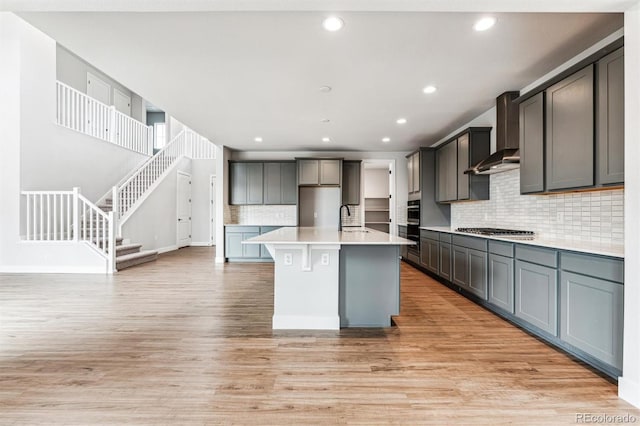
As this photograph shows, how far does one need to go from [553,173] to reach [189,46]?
3494 mm

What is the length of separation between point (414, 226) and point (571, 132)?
12.2 ft

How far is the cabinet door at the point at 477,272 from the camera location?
11.9 ft

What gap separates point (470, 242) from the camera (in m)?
3.96

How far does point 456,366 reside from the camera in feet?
7.53

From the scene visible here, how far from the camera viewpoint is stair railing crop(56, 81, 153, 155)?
21.3 ft

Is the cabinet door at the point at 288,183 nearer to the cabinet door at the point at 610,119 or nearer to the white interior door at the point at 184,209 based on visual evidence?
the white interior door at the point at 184,209

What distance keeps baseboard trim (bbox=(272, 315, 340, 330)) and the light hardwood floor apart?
0.34ft

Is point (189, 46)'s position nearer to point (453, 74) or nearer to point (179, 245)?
point (453, 74)

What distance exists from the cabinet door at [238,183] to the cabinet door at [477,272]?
5000 mm

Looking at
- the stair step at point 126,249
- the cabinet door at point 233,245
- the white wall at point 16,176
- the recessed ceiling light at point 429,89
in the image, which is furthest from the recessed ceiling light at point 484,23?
the stair step at point 126,249

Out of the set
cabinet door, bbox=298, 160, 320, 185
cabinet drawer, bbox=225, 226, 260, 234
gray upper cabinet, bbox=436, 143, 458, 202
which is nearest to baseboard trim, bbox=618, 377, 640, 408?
gray upper cabinet, bbox=436, 143, 458, 202

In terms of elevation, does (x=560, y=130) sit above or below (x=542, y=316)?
above

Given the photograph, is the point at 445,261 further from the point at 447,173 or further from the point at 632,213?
the point at 632,213

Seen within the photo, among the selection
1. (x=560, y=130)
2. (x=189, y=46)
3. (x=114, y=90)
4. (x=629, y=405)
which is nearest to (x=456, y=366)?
(x=629, y=405)
